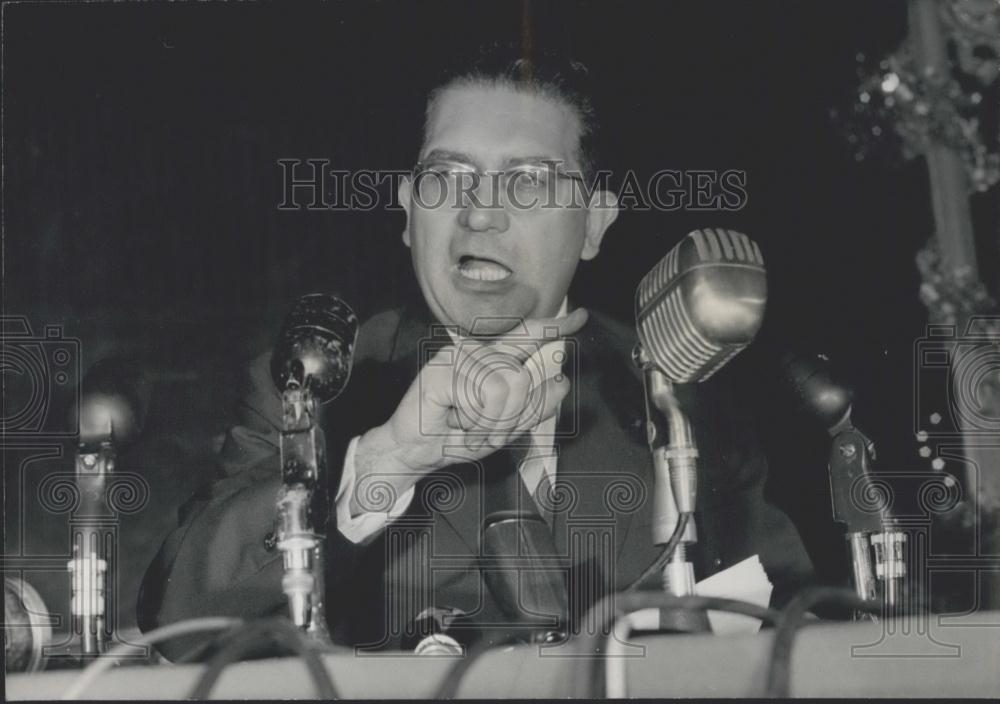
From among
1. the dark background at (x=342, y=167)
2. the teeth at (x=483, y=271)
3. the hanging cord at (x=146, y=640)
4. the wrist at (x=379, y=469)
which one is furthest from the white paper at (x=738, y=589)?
the hanging cord at (x=146, y=640)

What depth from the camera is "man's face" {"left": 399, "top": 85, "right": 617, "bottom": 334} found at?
8.79 feet

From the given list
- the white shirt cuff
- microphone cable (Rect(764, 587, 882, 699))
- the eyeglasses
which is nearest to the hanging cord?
the white shirt cuff

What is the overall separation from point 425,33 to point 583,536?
3.53 feet

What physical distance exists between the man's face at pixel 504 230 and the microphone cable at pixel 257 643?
0.70 metres

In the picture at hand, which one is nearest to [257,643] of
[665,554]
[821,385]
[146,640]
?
[146,640]

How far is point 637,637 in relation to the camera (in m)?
2.60

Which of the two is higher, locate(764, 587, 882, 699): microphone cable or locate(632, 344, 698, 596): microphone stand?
locate(632, 344, 698, 596): microphone stand

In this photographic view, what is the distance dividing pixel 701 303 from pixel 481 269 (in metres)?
0.45

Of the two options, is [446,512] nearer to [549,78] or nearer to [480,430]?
[480,430]

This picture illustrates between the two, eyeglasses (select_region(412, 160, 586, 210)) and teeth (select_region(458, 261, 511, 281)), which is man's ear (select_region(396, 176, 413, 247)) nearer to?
eyeglasses (select_region(412, 160, 586, 210))

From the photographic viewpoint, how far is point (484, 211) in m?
2.67

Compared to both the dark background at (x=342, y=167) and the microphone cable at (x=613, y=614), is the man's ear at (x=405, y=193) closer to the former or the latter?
the dark background at (x=342, y=167)

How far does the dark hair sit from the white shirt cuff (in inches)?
30.0

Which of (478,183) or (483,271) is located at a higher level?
(478,183)
